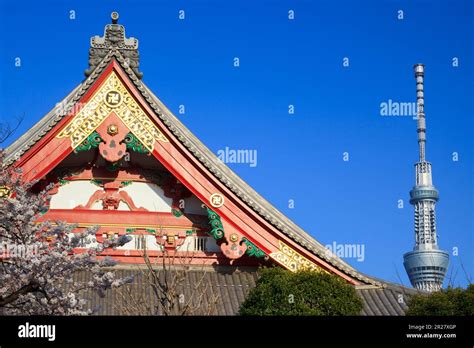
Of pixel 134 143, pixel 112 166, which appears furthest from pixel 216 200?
pixel 112 166

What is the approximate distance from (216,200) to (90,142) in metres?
3.38

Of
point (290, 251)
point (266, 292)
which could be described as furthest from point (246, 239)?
point (266, 292)

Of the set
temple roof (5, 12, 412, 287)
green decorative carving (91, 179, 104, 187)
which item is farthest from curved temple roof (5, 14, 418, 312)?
green decorative carving (91, 179, 104, 187)

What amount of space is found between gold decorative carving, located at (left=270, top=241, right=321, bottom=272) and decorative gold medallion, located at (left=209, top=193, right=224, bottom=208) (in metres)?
1.73

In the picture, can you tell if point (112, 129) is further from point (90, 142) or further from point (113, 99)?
point (113, 99)

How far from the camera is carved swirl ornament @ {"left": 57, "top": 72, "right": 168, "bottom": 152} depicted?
2511 cm

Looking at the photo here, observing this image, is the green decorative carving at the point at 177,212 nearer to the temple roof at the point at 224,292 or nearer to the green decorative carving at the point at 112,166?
the temple roof at the point at 224,292

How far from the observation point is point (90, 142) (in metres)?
25.1

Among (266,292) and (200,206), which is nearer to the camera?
(266,292)

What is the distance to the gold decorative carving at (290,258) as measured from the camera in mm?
24859
